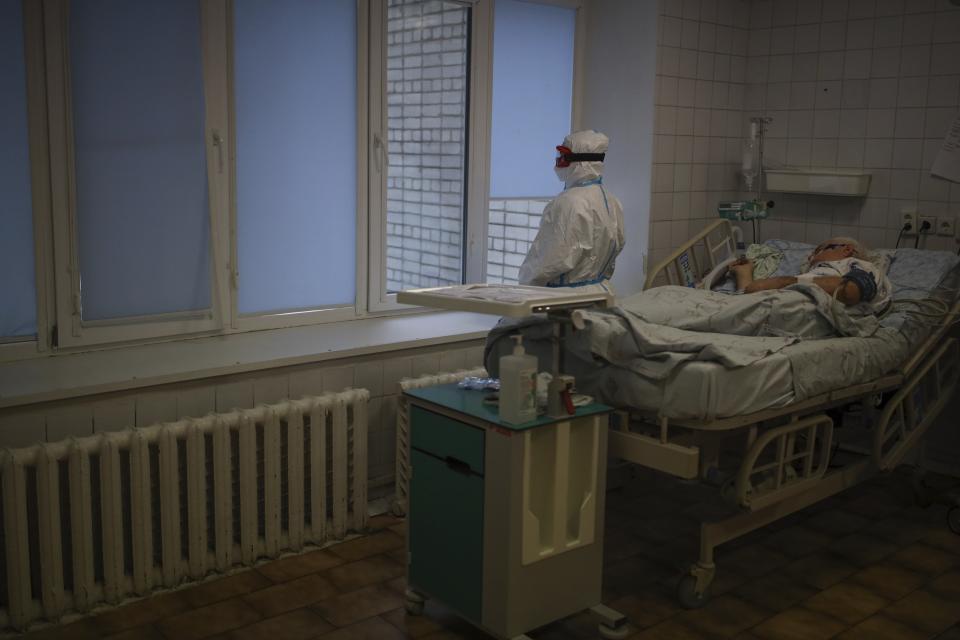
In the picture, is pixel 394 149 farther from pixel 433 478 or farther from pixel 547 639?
pixel 547 639

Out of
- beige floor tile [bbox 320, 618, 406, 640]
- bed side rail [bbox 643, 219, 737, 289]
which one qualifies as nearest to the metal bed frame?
beige floor tile [bbox 320, 618, 406, 640]

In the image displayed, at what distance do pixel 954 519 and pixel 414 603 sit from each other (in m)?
2.23

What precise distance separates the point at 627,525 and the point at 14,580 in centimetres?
219

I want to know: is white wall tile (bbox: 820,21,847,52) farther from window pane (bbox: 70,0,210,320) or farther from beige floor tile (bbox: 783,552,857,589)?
window pane (bbox: 70,0,210,320)

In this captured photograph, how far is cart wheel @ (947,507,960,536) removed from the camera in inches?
147

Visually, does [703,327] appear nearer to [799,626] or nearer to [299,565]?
[799,626]

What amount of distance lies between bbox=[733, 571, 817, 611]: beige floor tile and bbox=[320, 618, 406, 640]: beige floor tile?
1.19m

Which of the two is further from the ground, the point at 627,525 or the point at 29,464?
the point at 29,464

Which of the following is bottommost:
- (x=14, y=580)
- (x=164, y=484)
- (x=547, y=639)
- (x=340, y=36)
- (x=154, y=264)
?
(x=547, y=639)

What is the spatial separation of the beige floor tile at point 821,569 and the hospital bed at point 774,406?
0.26 metres

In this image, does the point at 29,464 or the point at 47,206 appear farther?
the point at 47,206

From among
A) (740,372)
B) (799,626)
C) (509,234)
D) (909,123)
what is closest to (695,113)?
(909,123)

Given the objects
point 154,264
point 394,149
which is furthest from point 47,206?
point 394,149

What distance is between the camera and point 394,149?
13.5ft
